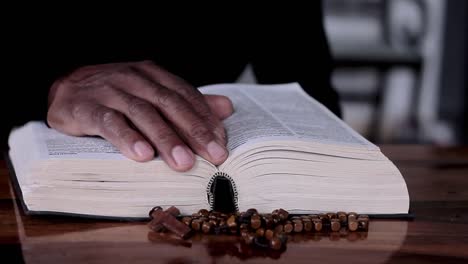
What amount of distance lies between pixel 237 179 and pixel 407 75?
3666 mm

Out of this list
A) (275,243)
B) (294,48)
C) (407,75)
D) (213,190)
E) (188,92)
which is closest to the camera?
(275,243)

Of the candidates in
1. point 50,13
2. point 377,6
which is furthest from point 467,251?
point 377,6

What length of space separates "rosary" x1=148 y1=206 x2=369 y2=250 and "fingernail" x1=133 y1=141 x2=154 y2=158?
0.06 metres

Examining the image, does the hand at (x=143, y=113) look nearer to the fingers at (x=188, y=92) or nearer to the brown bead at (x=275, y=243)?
the fingers at (x=188, y=92)

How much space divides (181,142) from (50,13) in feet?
2.39

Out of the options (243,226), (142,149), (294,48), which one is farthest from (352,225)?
(294,48)

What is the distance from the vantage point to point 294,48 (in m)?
1.69

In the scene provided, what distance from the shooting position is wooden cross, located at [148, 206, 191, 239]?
0.71 meters

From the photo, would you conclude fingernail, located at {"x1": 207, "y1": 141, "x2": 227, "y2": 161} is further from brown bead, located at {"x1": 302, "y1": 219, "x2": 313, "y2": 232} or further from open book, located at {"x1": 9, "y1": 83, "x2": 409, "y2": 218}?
brown bead, located at {"x1": 302, "y1": 219, "x2": 313, "y2": 232}

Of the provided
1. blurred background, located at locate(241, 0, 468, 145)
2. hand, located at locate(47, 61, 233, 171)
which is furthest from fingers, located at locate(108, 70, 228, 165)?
blurred background, located at locate(241, 0, 468, 145)

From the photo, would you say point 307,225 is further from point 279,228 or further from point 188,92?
point 188,92

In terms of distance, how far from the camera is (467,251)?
2.29 feet

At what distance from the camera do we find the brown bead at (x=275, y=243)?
0.68m

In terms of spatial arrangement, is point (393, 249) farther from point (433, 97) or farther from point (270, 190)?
point (433, 97)
